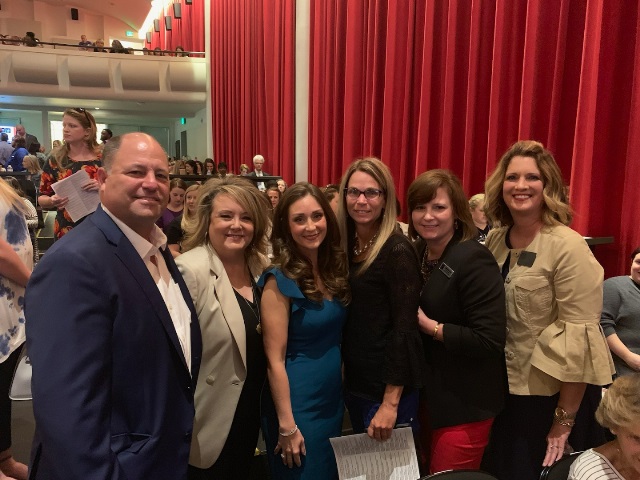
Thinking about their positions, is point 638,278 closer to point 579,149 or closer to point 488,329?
point 579,149

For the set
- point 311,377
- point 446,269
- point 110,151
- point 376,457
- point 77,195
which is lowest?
point 376,457

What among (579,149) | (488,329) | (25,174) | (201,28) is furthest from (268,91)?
(488,329)

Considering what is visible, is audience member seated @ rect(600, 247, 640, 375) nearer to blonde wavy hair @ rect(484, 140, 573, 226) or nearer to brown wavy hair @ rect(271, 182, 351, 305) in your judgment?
blonde wavy hair @ rect(484, 140, 573, 226)

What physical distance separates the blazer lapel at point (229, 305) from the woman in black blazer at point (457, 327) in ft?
1.95

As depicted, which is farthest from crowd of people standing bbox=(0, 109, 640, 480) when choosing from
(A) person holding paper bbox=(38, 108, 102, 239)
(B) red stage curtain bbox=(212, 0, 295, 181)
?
(B) red stage curtain bbox=(212, 0, 295, 181)

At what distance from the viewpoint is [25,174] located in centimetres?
642

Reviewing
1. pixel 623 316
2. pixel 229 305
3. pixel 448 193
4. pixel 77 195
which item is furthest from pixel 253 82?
pixel 229 305

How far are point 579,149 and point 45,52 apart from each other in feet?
45.7

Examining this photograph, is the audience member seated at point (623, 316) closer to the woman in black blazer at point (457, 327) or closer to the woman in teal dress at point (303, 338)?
the woman in black blazer at point (457, 327)

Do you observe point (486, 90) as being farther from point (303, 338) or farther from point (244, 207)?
point (303, 338)

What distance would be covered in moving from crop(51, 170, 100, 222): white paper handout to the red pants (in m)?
2.26

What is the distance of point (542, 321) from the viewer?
1.70 meters

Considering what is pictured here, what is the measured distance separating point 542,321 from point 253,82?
9.57 metres

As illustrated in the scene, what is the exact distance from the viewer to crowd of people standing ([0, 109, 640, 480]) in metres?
1.60
